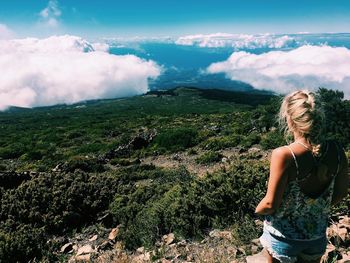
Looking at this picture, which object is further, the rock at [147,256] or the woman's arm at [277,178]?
the rock at [147,256]

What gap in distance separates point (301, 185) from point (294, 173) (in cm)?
17

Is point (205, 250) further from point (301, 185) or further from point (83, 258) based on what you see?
point (301, 185)

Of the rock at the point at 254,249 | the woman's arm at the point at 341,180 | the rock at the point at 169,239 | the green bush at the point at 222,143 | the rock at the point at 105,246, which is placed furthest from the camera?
the green bush at the point at 222,143

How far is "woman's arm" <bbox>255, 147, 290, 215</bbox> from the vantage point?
2.78m

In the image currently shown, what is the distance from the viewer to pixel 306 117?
2.82 metres

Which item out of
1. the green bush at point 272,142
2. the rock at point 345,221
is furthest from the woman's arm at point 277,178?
the green bush at point 272,142

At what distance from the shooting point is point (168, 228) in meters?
7.96

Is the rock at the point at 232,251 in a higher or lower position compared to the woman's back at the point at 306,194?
lower

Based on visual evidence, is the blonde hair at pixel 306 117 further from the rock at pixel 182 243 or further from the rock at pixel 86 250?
the rock at pixel 86 250

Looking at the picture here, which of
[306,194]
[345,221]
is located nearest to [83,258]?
[345,221]

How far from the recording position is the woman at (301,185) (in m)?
2.83

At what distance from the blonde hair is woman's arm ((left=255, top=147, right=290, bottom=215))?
0.72 ft

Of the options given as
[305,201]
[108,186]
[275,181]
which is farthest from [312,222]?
[108,186]

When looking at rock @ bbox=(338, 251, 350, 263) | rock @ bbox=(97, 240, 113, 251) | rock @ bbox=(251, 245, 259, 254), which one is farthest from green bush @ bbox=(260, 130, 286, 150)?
rock @ bbox=(338, 251, 350, 263)
